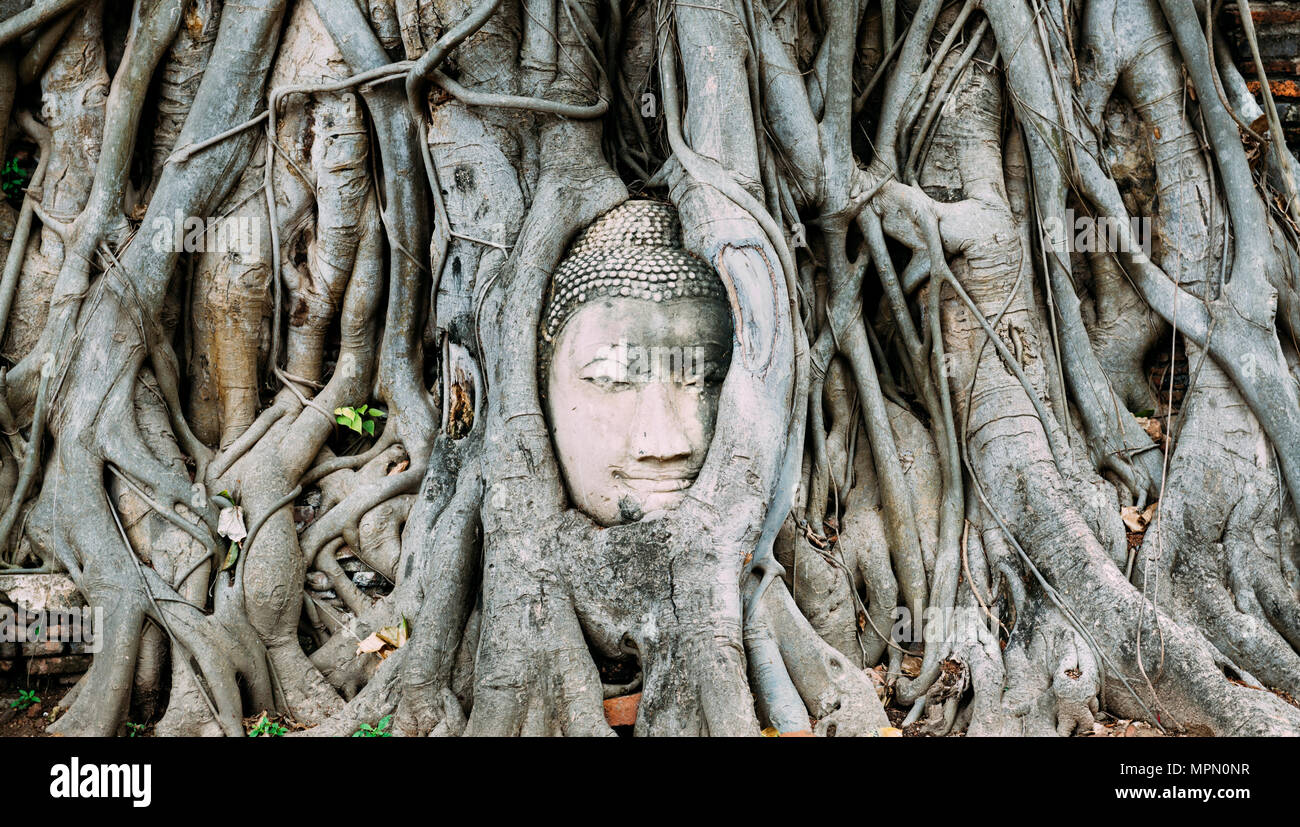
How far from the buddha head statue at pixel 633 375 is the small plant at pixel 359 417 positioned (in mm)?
880

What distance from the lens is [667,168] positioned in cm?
324

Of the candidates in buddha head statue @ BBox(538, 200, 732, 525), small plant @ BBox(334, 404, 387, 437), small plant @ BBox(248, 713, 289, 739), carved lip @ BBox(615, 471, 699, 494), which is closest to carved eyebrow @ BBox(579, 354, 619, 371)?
buddha head statue @ BBox(538, 200, 732, 525)

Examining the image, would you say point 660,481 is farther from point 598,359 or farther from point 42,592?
point 42,592

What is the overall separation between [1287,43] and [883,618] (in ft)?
8.59

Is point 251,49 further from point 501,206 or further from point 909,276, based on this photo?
point 909,276

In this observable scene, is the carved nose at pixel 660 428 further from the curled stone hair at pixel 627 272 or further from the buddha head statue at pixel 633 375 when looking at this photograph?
the curled stone hair at pixel 627 272

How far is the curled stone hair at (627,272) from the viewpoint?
9.47 feet

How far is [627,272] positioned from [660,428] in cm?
47

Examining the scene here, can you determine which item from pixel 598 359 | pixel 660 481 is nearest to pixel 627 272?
pixel 598 359

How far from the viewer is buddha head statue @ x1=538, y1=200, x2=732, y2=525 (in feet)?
9.13

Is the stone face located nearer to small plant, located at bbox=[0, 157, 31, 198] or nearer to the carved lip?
small plant, located at bbox=[0, 157, 31, 198]

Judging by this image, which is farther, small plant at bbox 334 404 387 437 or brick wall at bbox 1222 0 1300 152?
brick wall at bbox 1222 0 1300 152

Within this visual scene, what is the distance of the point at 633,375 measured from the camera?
9.25ft

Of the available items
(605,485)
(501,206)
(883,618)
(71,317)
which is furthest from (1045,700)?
(71,317)
